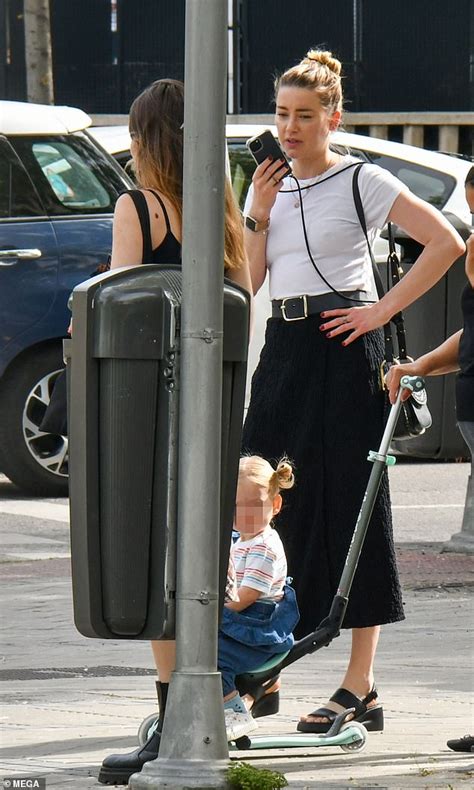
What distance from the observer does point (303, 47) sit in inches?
1021

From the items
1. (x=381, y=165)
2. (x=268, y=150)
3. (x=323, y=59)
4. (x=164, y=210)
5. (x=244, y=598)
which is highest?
(x=323, y=59)

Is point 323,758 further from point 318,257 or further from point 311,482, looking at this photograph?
point 318,257

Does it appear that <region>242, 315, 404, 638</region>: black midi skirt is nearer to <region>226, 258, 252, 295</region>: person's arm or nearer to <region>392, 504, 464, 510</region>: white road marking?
<region>226, 258, 252, 295</region>: person's arm

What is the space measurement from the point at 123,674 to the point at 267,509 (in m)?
1.51

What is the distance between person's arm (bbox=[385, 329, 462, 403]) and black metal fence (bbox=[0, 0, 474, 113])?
1987 centimetres

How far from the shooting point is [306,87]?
557 centimetres

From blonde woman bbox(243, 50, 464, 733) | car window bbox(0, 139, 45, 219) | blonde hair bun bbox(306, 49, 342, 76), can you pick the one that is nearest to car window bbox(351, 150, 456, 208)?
car window bbox(0, 139, 45, 219)

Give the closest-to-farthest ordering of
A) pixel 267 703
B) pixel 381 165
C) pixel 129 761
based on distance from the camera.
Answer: pixel 129 761, pixel 267 703, pixel 381 165

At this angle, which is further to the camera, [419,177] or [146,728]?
[419,177]

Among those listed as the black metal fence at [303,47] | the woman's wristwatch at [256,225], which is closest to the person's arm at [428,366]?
the woman's wristwatch at [256,225]

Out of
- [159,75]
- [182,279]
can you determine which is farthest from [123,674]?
[159,75]

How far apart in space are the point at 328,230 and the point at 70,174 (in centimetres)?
560

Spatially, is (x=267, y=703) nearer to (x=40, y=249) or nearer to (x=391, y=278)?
(x=391, y=278)

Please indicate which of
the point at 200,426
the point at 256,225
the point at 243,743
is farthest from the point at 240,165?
the point at 200,426
